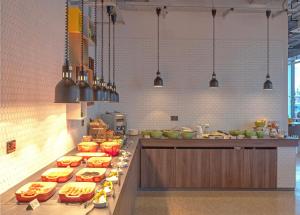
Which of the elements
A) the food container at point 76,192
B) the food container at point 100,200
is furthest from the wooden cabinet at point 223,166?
the food container at point 100,200

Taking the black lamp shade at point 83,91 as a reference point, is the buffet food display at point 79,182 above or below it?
below

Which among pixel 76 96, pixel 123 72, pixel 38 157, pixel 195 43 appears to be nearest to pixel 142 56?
pixel 123 72

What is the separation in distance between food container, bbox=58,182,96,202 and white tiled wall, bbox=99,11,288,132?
5774 mm

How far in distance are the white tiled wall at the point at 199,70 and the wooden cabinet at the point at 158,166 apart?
6.02 feet

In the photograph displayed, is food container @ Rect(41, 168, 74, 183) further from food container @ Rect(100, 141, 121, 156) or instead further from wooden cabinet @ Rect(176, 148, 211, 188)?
wooden cabinet @ Rect(176, 148, 211, 188)

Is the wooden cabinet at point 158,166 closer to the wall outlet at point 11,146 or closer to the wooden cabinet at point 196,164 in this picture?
the wooden cabinet at point 196,164

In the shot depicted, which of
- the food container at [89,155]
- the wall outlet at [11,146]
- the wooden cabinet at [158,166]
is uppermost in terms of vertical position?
the wall outlet at [11,146]

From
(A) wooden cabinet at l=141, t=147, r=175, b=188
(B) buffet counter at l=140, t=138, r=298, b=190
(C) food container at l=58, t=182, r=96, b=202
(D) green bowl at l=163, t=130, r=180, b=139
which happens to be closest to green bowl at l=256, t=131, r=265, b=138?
(B) buffet counter at l=140, t=138, r=298, b=190

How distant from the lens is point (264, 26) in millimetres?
8586

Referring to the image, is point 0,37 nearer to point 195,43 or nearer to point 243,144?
point 243,144

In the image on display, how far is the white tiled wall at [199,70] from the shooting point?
332 inches

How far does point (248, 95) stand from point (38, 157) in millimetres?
6073

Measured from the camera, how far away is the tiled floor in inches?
214

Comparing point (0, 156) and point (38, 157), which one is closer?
point (0, 156)
